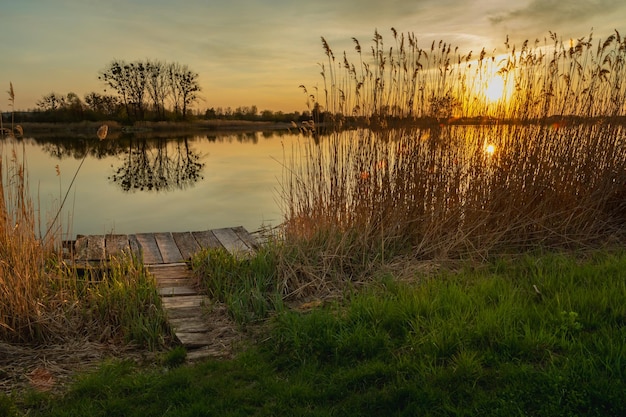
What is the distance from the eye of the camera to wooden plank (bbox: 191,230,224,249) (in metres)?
5.86

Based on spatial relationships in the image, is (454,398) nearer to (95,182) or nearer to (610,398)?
(610,398)

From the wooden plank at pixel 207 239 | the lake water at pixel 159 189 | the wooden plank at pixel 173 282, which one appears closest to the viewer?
the wooden plank at pixel 173 282

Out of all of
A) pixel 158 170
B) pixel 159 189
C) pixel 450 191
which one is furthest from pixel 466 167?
pixel 158 170

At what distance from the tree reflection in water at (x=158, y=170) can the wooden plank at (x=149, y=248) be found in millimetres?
6811

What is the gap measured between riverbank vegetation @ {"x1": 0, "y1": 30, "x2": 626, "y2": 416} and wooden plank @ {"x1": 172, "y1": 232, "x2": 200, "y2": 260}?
86 cm

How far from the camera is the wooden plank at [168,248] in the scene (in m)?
5.45

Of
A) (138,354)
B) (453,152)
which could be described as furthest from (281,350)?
(453,152)

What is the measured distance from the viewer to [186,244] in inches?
236

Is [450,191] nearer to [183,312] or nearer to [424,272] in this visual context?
[424,272]

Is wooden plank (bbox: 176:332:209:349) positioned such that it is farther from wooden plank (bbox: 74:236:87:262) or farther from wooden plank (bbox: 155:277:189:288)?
wooden plank (bbox: 74:236:87:262)

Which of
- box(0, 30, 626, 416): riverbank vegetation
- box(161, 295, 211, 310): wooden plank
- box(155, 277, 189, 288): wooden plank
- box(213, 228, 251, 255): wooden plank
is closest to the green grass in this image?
box(0, 30, 626, 416): riverbank vegetation

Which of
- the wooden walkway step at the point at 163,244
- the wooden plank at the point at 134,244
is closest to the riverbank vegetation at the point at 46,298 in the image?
the wooden walkway step at the point at 163,244

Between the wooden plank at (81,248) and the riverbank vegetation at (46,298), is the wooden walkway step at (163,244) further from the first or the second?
the riverbank vegetation at (46,298)

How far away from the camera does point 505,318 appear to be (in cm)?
286
